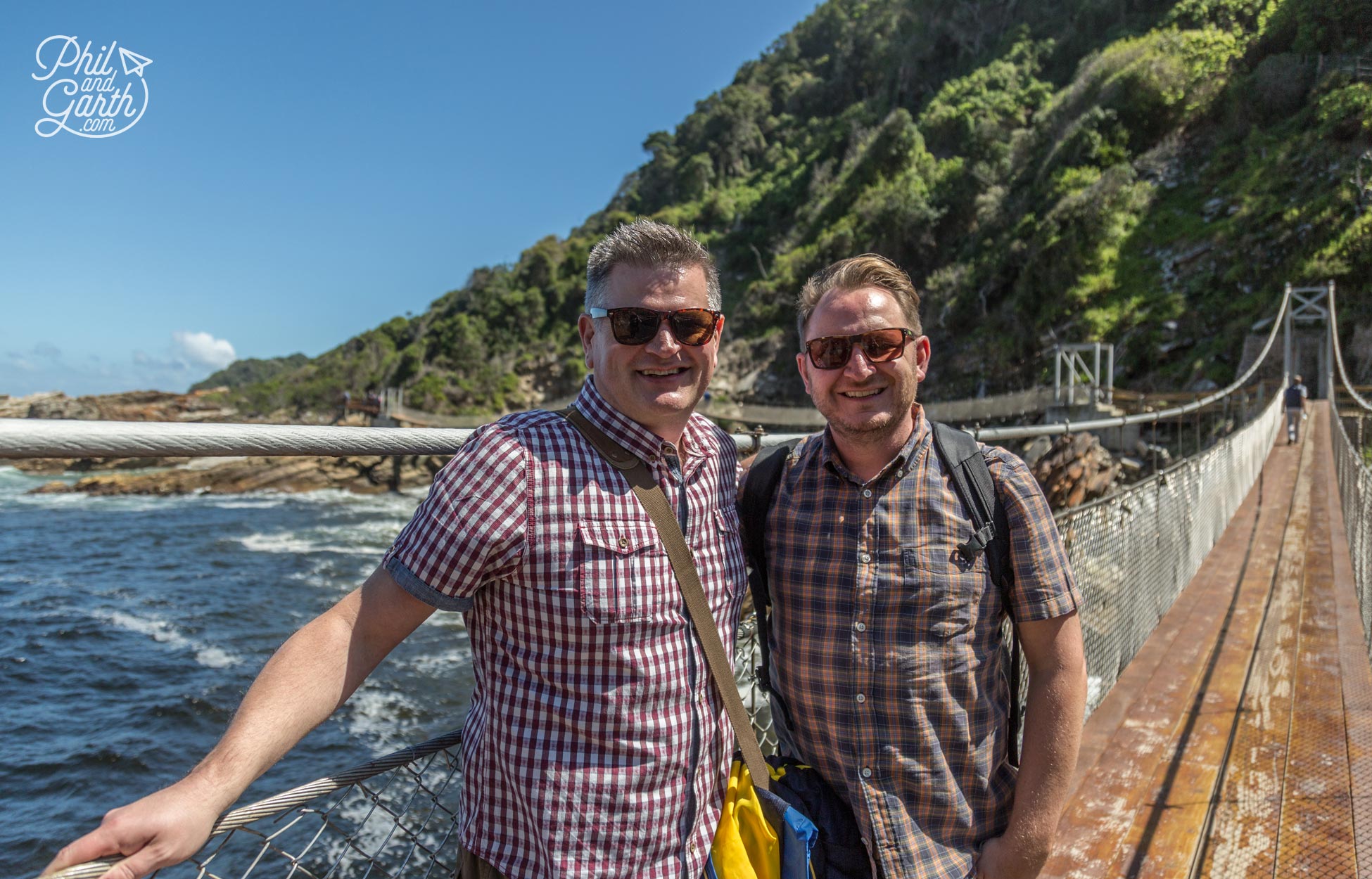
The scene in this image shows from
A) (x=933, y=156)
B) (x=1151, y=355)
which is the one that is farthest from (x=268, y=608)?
(x=933, y=156)

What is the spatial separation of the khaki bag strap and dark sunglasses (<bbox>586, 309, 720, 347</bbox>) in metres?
0.19

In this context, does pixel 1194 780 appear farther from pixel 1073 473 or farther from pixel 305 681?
pixel 1073 473

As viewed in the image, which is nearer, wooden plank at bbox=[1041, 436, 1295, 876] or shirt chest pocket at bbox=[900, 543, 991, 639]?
shirt chest pocket at bbox=[900, 543, 991, 639]

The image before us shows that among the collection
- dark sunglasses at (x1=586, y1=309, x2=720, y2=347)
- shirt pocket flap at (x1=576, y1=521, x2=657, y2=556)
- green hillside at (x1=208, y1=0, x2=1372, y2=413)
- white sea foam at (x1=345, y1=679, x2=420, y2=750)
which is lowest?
white sea foam at (x1=345, y1=679, x2=420, y2=750)

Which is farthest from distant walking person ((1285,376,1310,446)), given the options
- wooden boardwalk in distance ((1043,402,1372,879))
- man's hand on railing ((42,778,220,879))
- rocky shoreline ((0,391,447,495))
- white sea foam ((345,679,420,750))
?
rocky shoreline ((0,391,447,495))

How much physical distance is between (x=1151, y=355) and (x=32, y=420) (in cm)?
2011

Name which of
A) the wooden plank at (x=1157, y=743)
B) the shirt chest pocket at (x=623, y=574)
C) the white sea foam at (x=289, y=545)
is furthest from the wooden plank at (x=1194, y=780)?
the white sea foam at (x=289, y=545)

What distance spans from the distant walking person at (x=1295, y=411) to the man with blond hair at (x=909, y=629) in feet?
48.8

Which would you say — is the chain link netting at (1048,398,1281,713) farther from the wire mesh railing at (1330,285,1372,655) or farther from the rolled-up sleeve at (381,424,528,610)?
the rolled-up sleeve at (381,424,528,610)

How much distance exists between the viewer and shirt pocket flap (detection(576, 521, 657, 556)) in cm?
113

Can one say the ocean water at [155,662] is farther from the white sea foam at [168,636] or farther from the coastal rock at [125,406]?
the coastal rock at [125,406]

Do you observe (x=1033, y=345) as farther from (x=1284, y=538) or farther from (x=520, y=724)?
(x=520, y=724)

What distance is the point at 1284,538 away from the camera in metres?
5.83

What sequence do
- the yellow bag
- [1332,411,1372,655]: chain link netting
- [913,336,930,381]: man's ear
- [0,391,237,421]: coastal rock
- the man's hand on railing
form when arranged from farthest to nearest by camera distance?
[0,391,237,421]: coastal rock → [1332,411,1372,655]: chain link netting → [913,336,930,381]: man's ear → the yellow bag → the man's hand on railing
